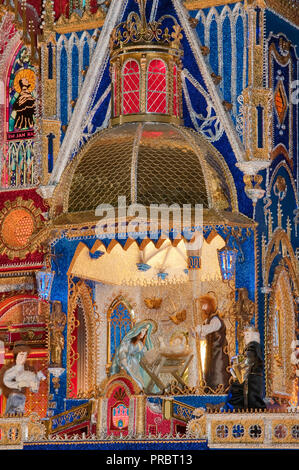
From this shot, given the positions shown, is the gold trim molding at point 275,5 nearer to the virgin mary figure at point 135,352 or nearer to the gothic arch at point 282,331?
the gothic arch at point 282,331

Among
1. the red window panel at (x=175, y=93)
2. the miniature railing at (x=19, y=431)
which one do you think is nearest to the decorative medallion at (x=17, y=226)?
the red window panel at (x=175, y=93)

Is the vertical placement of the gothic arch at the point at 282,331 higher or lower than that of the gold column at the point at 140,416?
higher

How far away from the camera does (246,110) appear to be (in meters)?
32.5

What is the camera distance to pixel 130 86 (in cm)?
3366

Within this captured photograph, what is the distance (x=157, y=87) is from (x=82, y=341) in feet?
21.1

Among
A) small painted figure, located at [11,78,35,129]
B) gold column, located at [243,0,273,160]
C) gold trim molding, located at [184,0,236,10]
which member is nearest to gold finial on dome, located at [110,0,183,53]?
gold trim molding, located at [184,0,236,10]

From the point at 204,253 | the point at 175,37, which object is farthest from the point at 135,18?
the point at 204,253

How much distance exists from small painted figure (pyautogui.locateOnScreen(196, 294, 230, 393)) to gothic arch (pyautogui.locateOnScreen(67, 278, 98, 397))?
2.97 metres

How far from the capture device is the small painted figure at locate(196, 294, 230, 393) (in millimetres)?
32812

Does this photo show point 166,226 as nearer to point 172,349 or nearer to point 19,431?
point 172,349

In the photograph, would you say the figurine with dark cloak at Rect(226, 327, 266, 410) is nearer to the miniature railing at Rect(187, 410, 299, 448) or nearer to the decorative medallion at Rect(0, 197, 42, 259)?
the miniature railing at Rect(187, 410, 299, 448)

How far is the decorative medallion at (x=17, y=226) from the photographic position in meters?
39.0

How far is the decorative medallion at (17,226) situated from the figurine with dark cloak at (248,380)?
9803 millimetres
